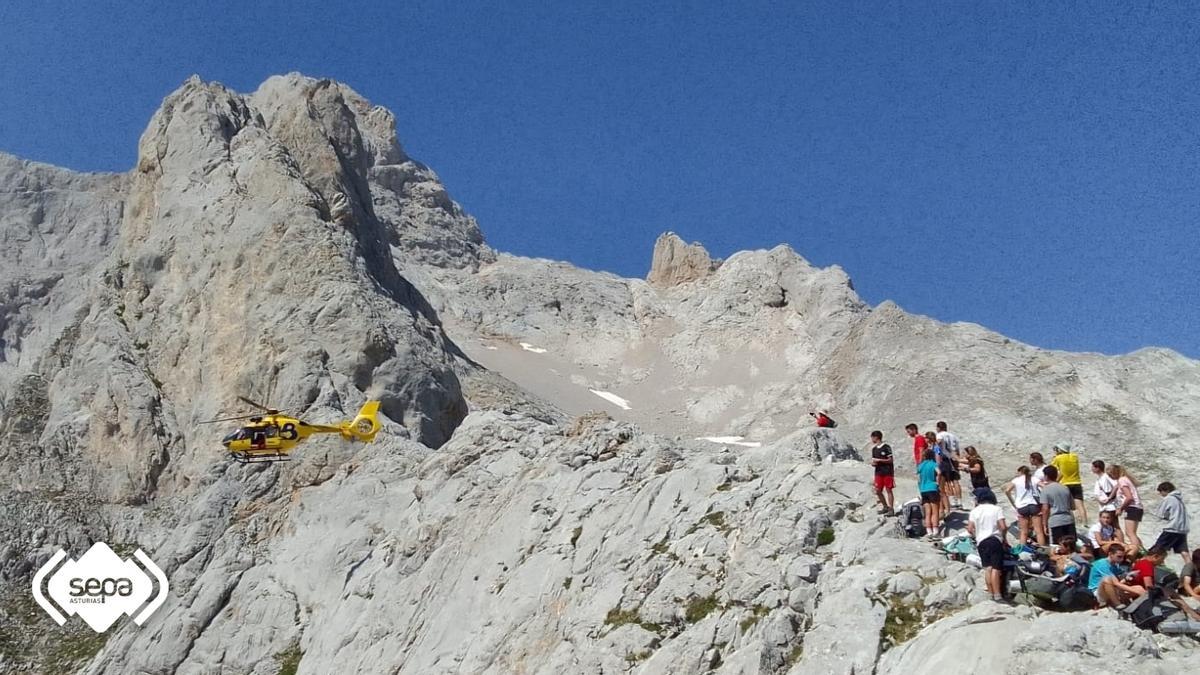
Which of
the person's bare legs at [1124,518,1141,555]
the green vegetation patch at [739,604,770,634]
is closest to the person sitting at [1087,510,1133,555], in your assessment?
the person's bare legs at [1124,518,1141,555]

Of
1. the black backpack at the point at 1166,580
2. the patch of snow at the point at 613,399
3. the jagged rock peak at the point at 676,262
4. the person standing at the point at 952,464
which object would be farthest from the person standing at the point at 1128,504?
the jagged rock peak at the point at 676,262

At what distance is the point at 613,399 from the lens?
91938 millimetres

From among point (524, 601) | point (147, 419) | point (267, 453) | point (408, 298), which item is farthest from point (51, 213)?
point (524, 601)

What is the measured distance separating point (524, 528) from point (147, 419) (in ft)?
98.3

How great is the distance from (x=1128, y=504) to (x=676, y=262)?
341 ft

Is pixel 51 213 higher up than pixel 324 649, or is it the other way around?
pixel 51 213

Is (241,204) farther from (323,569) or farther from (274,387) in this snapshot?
(323,569)

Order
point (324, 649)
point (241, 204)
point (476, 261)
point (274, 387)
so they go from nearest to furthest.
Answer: point (324, 649), point (274, 387), point (241, 204), point (476, 261)

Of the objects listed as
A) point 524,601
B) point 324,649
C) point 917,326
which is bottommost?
point 324,649

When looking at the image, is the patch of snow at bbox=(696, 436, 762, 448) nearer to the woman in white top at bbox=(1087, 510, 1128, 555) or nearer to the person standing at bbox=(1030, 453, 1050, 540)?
the person standing at bbox=(1030, 453, 1050, 540)

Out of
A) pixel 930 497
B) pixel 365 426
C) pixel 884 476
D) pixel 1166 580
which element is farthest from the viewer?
pixel 365 426

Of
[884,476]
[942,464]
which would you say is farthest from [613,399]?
[884,476]

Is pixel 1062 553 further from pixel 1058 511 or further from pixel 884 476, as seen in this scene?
pixel 884 476

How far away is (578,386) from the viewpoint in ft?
312
